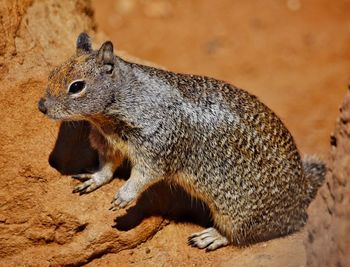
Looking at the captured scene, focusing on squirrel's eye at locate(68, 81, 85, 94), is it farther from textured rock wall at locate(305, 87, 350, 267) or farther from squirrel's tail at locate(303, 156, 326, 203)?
squirrel's tail at locate(303, 156, 326, 203)

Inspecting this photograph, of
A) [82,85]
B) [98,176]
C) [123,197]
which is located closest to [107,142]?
[98,176]

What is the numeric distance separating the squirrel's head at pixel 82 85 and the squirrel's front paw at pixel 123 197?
2.40 ft

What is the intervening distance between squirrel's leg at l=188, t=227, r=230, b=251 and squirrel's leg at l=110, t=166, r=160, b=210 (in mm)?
848

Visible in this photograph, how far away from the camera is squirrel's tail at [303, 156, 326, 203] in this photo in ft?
22.8

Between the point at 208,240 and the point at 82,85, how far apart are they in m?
1.96

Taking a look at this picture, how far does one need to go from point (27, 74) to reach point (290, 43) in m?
6.63

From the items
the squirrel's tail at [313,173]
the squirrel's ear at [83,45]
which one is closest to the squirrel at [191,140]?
the squirrel's ear at [83,45]

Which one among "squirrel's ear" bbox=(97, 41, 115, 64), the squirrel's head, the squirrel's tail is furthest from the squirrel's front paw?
the squirrel's tail

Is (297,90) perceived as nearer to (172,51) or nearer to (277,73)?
(277,73)

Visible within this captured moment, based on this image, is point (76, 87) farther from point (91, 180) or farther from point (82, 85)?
point (91, 180)

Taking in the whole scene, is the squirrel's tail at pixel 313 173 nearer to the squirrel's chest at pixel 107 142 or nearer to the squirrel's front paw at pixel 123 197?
the squirrel's front paw at pixel 123 197

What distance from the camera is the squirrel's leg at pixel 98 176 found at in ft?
21.0

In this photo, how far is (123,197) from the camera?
6172 mm

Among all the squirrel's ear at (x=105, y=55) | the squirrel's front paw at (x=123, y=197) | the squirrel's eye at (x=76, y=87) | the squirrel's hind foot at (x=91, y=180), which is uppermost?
the squirrel's ear at (x=105, y=55)
